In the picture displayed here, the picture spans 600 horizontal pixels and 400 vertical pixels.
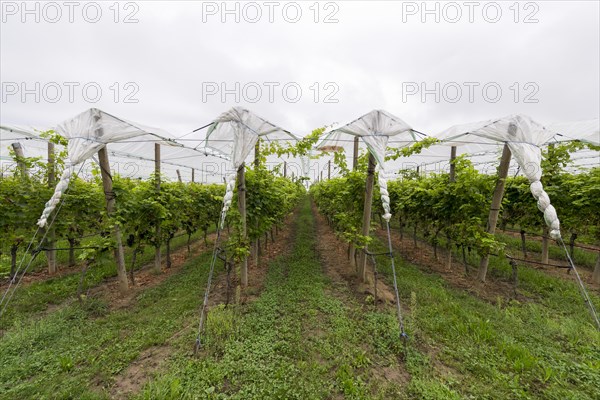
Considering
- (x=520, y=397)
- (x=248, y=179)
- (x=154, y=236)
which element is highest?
(x=248, y=179)

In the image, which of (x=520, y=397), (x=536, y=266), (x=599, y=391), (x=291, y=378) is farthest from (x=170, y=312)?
(x=536, y=266)

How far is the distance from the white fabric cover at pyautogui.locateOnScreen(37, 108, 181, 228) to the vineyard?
0.08ft

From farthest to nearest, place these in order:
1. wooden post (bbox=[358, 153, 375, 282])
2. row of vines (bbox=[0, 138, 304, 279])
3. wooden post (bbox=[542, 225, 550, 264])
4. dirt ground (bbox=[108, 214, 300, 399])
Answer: wooden post (bbox=[542, 225, 550, 264])
wooden post (bbox=[358, 153, 375, 282])
row of vines (bbox=[0, 138, 304, 279])
dirt ground (bbox=[108, 214, 300, 399])

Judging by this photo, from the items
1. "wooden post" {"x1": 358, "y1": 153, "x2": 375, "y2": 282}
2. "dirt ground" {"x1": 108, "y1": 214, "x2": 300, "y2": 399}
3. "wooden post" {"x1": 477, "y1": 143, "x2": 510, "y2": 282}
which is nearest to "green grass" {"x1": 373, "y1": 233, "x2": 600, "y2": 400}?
"wooden post" {"x1": 358, "y1": 153, "x2": 375, "y2": 282}

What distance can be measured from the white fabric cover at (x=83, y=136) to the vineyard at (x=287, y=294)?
0.08 feet

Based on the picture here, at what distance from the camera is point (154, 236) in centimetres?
530

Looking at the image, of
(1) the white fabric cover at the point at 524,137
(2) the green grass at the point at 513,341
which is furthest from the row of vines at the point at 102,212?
(1) the white fabric cover at the point at 524,137

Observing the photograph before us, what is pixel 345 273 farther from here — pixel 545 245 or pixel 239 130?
pixel 545 245

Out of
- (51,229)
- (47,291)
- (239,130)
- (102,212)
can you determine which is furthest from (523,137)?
(51,229)

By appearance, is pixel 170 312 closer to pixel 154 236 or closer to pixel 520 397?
pixel 154 236

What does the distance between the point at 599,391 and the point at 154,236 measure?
7.09m

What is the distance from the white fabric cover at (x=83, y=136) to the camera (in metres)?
3.67

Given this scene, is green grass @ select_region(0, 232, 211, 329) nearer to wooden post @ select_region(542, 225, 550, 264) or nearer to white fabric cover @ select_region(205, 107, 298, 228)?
white fabric cover @ select_region(205, 107, 298, 228)

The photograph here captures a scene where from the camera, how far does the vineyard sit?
2.44 metres
